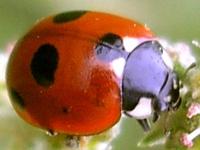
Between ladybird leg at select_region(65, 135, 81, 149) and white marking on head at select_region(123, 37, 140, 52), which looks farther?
ladybird leg at select_region(65, 135, 81, 149)

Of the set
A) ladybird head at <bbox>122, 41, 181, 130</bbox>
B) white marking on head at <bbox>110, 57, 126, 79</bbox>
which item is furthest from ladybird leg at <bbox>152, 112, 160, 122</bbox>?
white marking on head at <bbox>110, 57, 126, 79</bbox>

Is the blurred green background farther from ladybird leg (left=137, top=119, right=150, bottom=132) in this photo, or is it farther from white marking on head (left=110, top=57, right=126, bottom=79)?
white marking on head (left=110, top=57, right=126, bottom=79)

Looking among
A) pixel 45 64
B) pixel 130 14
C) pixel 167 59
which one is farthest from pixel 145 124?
pixel 130 14

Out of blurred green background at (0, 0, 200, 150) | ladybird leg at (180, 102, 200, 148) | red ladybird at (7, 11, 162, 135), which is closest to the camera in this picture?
red ladybird at (7, 11, 162, 135)

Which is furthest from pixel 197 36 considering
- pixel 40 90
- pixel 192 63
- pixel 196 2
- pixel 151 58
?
pixel 40 90

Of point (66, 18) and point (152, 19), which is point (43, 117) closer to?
point (66, 18)

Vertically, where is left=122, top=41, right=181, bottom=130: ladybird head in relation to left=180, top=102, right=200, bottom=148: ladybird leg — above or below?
above

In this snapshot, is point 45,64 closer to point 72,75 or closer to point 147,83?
point 72,75
